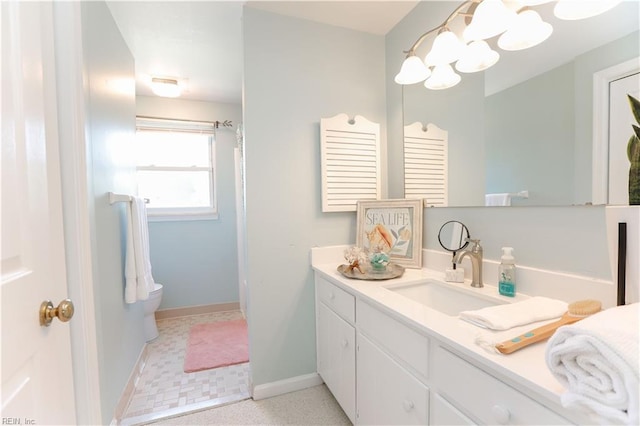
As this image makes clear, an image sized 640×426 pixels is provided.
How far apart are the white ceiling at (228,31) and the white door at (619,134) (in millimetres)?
173

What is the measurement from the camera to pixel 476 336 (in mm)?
787

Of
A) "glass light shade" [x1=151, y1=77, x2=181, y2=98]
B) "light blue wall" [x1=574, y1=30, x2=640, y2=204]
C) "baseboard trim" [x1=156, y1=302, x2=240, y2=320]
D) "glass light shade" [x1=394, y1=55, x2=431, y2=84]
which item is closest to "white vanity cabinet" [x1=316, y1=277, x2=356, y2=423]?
"light blue wall" [x1=574, y1=30, x2=640, y2=204]

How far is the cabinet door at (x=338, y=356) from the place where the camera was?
1.39m

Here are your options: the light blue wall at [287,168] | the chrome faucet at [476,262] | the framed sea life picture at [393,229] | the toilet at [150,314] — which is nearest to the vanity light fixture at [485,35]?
the light blue wall at [287,168]

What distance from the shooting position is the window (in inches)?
120

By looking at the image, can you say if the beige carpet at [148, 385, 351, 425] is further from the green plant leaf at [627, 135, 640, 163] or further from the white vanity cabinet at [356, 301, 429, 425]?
the green plant leaf at [627, 135, 640, 163]

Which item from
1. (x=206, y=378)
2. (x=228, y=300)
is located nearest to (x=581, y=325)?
(x=206, y=378)

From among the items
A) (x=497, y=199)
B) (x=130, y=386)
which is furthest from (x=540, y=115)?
(x=130, y=386)

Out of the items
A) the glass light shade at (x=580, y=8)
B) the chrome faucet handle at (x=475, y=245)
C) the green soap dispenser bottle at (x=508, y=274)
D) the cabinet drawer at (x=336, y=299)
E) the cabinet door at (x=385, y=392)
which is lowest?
the cabinet door at (x=385, y=392)

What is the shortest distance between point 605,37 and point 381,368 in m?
1.40

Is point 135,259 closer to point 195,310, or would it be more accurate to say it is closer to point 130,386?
point 130,386

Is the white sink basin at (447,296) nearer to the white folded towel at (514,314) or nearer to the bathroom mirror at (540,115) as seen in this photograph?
the white folded towel at (514,314)

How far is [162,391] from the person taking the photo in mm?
1850

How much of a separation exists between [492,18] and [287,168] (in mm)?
1221
